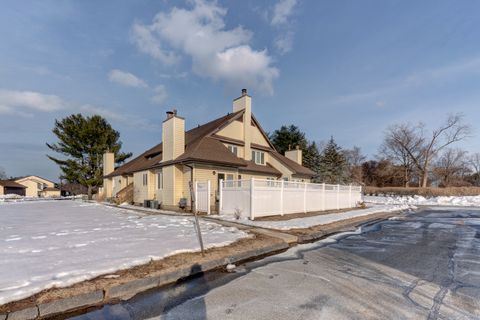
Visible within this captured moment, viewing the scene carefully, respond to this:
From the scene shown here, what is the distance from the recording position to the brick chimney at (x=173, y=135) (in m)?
17.5

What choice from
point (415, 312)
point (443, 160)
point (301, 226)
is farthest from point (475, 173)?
point (415, 312)

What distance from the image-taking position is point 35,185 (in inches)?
2894

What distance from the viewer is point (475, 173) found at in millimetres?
65625

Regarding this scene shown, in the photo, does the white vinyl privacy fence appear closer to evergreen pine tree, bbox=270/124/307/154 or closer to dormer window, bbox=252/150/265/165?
dormer window, bbox=252/150/265/165

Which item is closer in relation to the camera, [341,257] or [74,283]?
[74,283]

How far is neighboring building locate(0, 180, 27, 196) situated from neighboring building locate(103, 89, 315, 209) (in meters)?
51.3

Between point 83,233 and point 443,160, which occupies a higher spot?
point 443,160

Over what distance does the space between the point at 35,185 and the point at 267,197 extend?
83.3 meters

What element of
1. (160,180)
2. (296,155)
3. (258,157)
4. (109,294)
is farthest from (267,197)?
(296,155)

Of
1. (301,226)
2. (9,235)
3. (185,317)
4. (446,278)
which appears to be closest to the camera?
(185,317)

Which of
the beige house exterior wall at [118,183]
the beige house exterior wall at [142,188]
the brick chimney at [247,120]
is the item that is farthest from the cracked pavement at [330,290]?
the beige house exterior wall at [118,183]

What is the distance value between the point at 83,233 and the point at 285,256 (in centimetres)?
650

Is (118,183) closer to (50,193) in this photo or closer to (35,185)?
(50,193)

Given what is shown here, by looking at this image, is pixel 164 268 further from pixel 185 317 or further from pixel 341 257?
pixel 341 257
